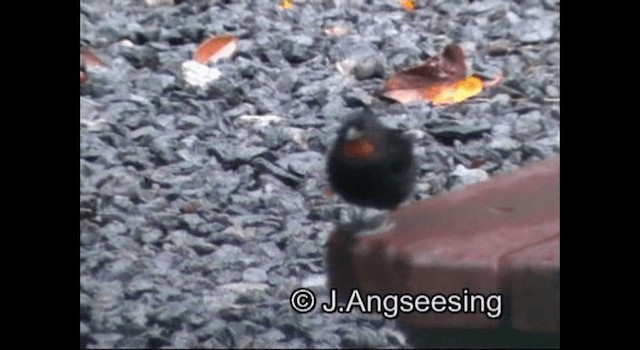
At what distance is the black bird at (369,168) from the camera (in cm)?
220

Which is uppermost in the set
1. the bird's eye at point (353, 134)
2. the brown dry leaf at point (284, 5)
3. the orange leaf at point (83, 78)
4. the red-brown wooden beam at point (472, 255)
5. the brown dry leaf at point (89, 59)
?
the brown dry leaf at point (284, 5)

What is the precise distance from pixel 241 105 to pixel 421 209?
0.45m

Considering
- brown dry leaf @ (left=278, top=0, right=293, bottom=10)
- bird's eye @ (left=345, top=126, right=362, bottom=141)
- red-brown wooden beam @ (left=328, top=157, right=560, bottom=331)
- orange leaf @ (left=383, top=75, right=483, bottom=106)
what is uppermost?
brown dry leaf @ (left=278, top=0, right=293, bottom=10)

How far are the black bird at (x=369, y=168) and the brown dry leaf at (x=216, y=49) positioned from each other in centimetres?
43

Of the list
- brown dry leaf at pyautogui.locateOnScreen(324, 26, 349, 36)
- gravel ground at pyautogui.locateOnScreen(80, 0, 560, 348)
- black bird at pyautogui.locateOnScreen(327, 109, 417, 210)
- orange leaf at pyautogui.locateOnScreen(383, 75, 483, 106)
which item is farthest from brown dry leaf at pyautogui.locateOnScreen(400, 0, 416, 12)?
black bird at pyautogui.locateOnScreen(327, 109, 417, 210)

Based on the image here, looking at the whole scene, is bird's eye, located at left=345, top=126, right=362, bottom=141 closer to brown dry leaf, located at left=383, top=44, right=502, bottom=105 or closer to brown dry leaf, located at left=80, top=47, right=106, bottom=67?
brown dry leaf, located at left=383, top=44, right=502, bottom=105

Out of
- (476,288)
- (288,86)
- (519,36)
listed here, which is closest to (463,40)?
(519,36)

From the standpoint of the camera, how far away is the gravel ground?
6.93 ft

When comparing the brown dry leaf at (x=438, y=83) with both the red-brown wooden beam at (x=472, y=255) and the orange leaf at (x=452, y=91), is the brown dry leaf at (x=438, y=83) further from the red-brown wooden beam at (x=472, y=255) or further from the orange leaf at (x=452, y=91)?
the red-brown wooden beam at (x=472, y=255)

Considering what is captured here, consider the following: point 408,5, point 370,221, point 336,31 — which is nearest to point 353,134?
point 370,221

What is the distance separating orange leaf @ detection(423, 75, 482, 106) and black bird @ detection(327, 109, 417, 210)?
0.82ft

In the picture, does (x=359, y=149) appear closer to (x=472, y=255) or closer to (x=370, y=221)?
(x=370, y=221)

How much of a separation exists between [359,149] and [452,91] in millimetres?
376

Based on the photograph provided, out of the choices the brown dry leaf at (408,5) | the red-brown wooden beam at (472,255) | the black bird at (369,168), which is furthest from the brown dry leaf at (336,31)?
the red-brown wooden beam at (472,255)
